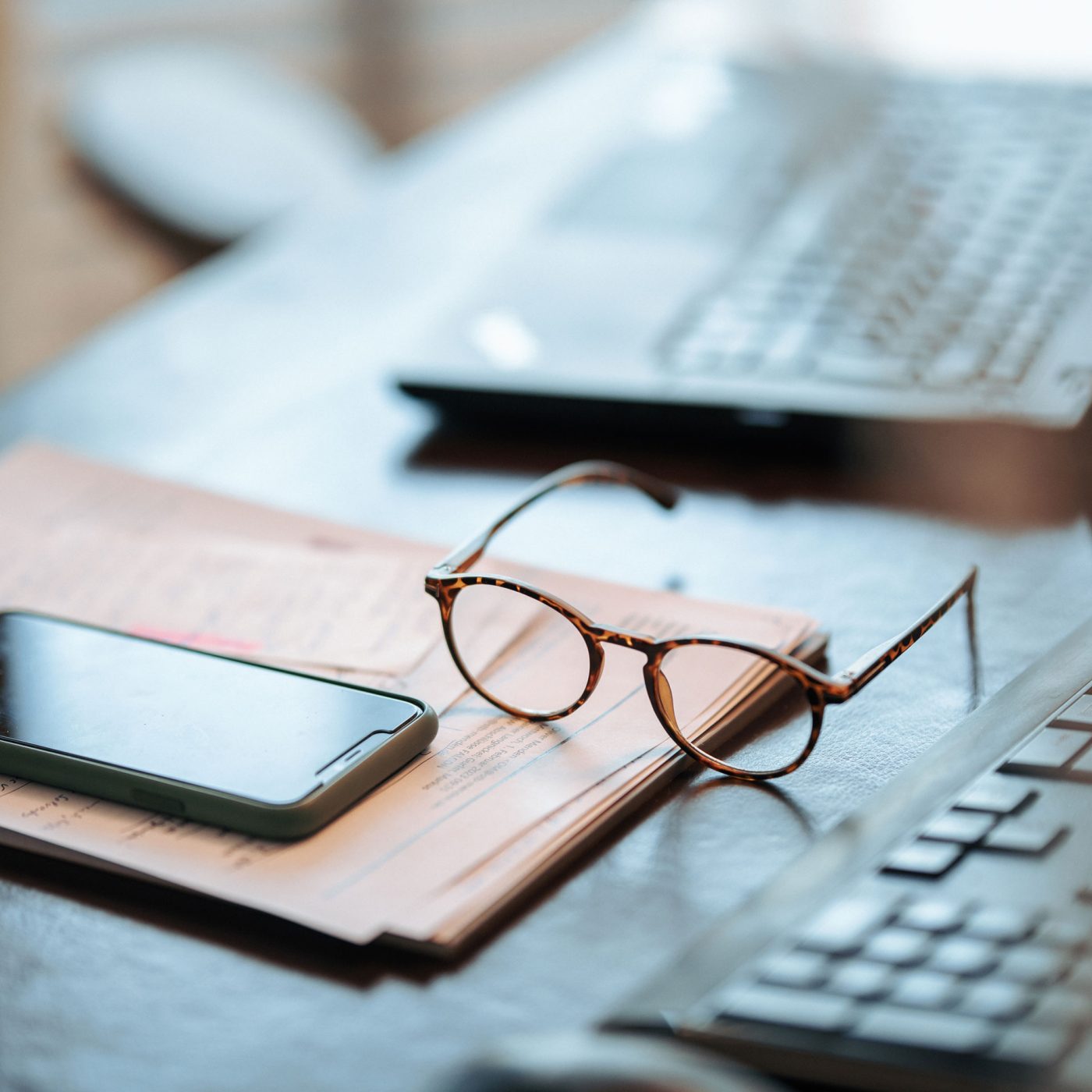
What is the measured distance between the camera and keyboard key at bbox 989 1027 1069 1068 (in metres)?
0.34

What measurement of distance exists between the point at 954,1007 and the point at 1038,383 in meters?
0.45

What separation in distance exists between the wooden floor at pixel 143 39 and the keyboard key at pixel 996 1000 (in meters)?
2.33

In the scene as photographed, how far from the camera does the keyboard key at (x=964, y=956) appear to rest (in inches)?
14.8

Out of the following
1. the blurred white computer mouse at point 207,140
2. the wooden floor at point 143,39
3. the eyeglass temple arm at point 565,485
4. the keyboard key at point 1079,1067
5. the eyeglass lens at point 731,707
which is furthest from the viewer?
the wooden floor at point 143,39

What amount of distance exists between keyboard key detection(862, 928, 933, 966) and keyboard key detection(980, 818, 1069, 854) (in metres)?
0.04

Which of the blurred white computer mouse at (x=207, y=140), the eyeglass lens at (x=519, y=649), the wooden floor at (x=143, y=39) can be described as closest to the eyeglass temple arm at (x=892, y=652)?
the eyeglass lens at (x=519, y=649)

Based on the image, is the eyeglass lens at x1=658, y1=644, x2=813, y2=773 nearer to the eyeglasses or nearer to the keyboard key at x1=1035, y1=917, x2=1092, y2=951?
the eyeglasses

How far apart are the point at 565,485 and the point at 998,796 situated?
33 cm

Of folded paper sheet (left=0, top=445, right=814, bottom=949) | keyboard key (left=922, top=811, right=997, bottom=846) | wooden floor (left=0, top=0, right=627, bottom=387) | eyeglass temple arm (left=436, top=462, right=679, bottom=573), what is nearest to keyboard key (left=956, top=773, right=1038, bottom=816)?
keyboard key (left=922, top=811, right=997, bottom=846)

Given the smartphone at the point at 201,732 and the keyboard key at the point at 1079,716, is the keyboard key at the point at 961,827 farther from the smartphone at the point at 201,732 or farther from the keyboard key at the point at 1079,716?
the smartphone at the point at 201,732

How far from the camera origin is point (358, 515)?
30.8 inches

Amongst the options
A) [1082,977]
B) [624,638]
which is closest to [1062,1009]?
[1082,977]

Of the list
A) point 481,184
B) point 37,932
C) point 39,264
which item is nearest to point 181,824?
point 37,932

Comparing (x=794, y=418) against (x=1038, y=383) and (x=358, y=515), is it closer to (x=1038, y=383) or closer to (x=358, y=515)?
(x=1038, y=383)
